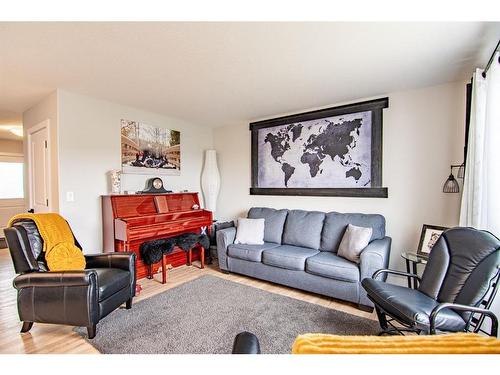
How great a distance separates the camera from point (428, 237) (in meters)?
2.48

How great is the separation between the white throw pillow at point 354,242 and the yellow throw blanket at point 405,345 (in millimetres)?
2051

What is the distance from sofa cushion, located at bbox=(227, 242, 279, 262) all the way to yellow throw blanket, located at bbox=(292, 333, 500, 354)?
251 centimetres

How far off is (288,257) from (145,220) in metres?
1.95

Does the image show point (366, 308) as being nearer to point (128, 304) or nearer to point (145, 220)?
point (128, 304)

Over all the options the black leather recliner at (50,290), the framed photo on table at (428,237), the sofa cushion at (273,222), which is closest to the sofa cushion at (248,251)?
the sofa cushion at (273,222)

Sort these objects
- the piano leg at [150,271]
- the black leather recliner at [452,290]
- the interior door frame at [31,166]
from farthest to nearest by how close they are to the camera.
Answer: the piano leg at [150,271]
the interior door frame at [31,166]
the black leather recliner at [452,290]

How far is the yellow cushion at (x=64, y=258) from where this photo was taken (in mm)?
2096

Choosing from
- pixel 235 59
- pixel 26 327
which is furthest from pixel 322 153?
pixel 26 327

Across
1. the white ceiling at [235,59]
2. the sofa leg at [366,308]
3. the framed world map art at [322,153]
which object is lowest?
the sofa leg at [366,308]

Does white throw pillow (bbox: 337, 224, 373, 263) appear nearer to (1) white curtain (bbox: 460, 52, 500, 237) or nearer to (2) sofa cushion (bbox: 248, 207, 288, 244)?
(1) white curtain (bbox: 460, 52, 500, 237)

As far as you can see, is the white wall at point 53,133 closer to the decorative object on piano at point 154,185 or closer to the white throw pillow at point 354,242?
the decorative object on piano at point 154,185

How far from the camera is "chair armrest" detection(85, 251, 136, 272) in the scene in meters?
2.40

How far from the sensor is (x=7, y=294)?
277cm
